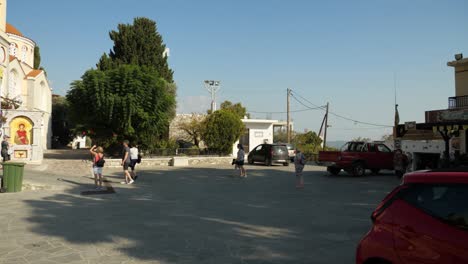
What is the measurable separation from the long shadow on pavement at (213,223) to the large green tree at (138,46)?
30765 millimetres

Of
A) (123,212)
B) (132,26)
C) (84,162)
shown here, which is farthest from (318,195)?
(132,26)

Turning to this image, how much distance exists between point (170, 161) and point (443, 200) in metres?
25.1

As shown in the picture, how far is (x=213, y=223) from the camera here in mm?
8484

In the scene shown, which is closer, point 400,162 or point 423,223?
point 423,223

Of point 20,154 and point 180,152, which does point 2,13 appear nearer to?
point 20,154

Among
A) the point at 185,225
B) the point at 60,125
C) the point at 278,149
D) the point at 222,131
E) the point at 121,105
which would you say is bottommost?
the point at 185,225

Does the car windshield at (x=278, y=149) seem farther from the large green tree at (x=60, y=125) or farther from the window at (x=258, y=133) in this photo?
the large green tree at (x=60, y=125)

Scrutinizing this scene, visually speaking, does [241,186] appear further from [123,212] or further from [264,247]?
[264,247]

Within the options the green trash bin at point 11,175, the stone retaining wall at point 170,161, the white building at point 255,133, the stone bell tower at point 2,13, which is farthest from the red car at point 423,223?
the white building at point 255,133

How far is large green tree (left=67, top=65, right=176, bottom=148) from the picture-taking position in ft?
84.9

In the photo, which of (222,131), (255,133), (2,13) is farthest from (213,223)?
(255,133)

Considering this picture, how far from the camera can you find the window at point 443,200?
A: 3281 millimetres

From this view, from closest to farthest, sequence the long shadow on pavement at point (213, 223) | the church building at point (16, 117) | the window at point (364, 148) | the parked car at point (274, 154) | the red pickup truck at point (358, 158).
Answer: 1. the long shadow on pavement at point (213, 223)
2. the red pickup truck at point (358, 158)
3. the window at point (364, 148)
4. the church building at point (16, 117)
5. the parked car at point (274, 154)

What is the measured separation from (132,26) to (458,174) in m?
44.1
